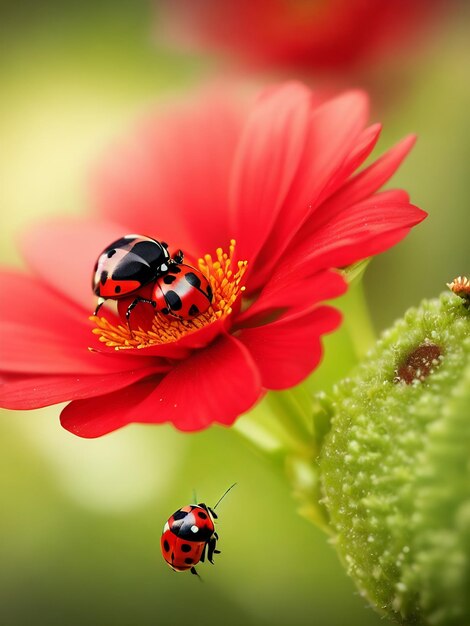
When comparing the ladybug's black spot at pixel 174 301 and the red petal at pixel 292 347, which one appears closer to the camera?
the red petal at pixel 292 347

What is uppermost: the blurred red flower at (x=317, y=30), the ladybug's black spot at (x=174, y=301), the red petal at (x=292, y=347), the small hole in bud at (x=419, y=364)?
the blurred red flower at (x=317, y=30)

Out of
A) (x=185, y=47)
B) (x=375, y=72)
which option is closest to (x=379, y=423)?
(x=375, y=72)

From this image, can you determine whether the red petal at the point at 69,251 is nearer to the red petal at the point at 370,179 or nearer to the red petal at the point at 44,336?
the red petal at the point at 44,336

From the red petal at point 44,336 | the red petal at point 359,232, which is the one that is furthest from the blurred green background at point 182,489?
the red petal at point 359,232

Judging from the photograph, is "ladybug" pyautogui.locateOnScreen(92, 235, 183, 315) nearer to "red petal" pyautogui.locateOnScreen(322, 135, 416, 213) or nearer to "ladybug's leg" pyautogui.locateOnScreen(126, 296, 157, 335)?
"ladybug's leg" pyautogui.locateOnScreen(126, 296, 157, 335)

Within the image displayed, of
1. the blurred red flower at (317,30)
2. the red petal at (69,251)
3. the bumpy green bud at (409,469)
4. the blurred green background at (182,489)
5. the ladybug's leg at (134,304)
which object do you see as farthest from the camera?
the blurred red flower at (317,30)

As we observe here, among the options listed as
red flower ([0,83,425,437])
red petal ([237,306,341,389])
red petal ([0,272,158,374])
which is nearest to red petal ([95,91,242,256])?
red flower ([0,83,425,437])
